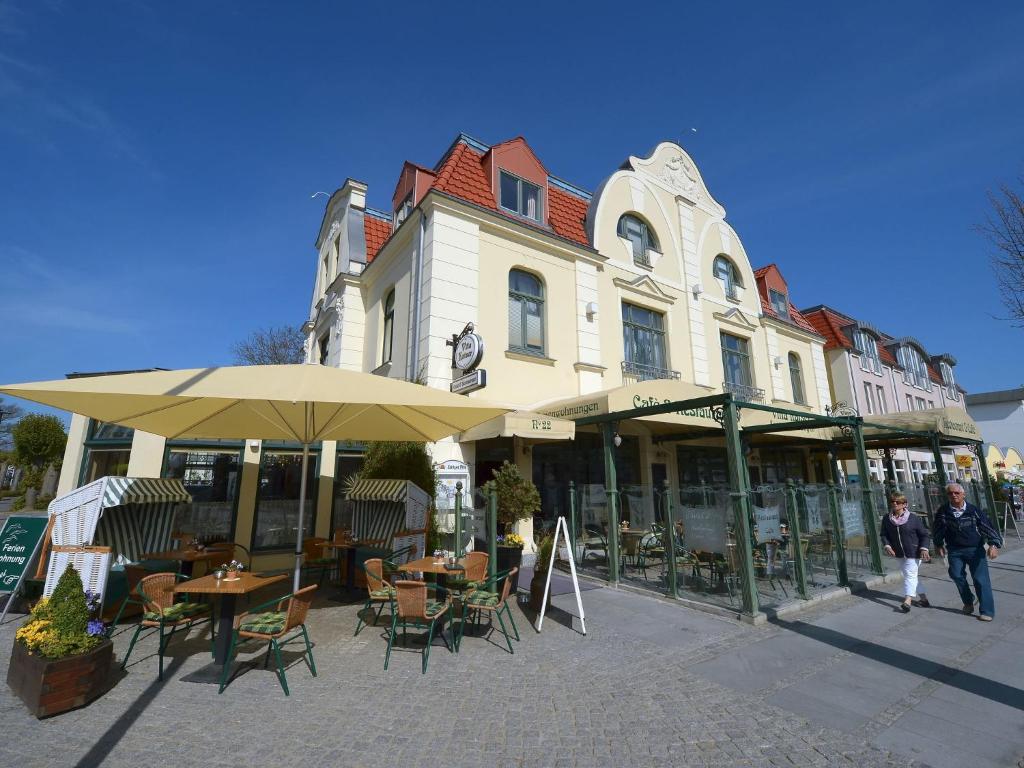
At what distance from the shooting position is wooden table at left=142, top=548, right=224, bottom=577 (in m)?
7.00

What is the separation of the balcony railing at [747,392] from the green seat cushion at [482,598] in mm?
12880

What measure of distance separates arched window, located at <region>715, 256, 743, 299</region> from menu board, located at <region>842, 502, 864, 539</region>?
10377mm

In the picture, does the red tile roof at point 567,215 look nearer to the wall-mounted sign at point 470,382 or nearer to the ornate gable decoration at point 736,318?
the wall-mounted sign at point 470,382

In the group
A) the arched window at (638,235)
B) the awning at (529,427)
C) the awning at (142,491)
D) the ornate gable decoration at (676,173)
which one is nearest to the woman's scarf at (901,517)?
the awning at (529,427)

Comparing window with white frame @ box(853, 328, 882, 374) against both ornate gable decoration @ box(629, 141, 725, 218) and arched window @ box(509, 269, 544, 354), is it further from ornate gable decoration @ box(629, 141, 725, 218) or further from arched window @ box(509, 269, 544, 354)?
arched window @ box(509, 269, 544, 354)

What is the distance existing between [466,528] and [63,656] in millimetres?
6030

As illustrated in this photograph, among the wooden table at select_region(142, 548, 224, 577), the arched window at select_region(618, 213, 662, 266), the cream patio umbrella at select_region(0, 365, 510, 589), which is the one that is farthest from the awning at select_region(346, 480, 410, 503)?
the arched window at select_region(618, 213, 662, 266)

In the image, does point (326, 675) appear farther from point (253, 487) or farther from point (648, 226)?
point (648, 226)

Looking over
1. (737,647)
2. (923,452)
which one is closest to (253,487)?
(737,647)

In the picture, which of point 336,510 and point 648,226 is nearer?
point 336,510

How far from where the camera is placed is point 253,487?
367 inches

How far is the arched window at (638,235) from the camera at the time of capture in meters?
14.7

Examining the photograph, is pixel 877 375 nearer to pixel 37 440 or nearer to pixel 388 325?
pixel 388 325

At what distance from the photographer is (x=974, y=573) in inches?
252
